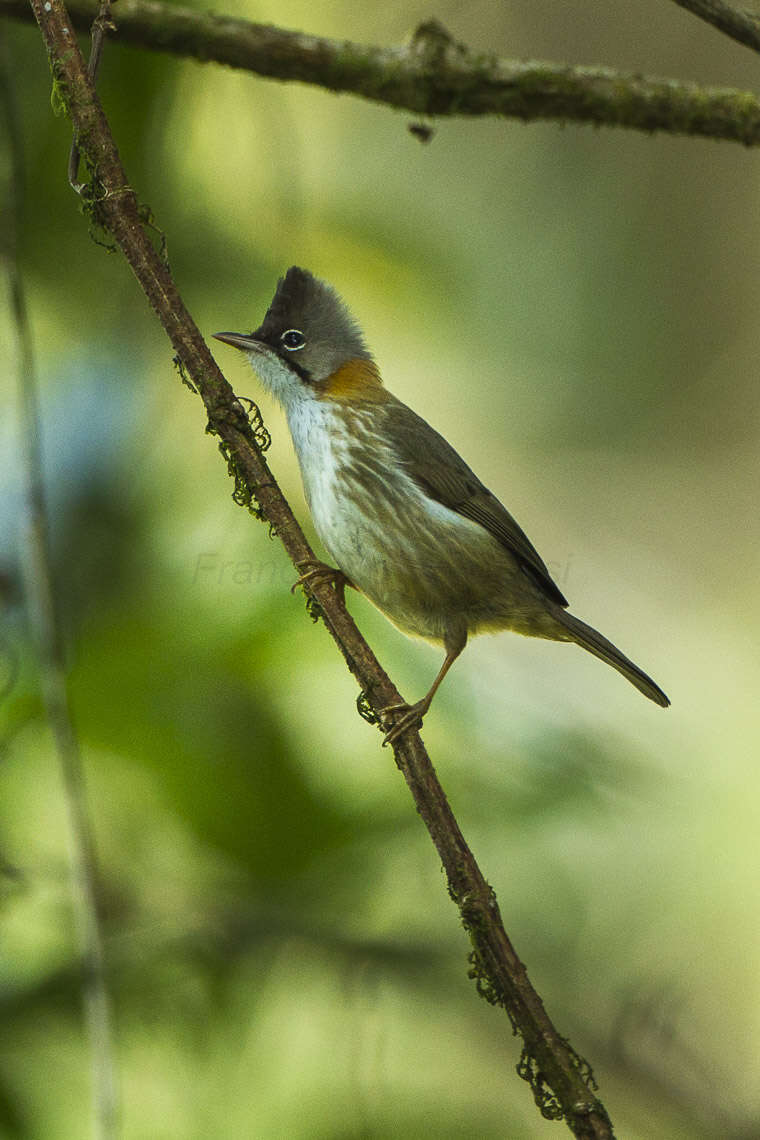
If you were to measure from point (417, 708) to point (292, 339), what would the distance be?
4.91 feet

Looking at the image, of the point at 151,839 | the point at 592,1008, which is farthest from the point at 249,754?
the point at 592,1008

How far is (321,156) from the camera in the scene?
17.7 ft

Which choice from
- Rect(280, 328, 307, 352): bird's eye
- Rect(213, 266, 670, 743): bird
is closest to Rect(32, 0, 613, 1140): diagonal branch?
Rect(213, 266, 670, 743): bird

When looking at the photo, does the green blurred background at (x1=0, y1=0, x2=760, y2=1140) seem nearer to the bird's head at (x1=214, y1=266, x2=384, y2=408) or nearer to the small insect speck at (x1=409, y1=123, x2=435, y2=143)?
the bird's head at (x1=214, y1=266, x2=384, y2=408)

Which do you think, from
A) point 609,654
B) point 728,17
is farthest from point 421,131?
point 609,654

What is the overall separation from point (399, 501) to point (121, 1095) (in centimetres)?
202

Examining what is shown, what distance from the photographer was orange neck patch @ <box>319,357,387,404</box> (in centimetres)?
413

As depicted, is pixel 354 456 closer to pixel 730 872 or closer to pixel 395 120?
pixel 730 872

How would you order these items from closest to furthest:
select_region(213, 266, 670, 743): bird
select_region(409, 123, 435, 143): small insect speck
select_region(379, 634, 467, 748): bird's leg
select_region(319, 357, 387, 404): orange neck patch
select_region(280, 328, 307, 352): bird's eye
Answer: select_region(379, 634, 467, 748): bird's leg
select_region(409, 123, 435, 143): small insect speck
select_region(213, 266, 670, 743): bird
select_region(280, 328, 307, 352): bird's eye
select_region(319, 357, 387, 404): orange neck patch

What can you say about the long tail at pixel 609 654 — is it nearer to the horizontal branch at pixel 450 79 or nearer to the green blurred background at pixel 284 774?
the green blurred background at pixel 284 774

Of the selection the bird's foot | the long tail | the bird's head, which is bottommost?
the bird's foot

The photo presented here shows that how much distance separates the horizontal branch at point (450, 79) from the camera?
9.73ft

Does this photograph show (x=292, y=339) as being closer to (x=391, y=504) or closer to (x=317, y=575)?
(x=391, y=504)

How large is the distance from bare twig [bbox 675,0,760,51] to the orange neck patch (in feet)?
5.84
